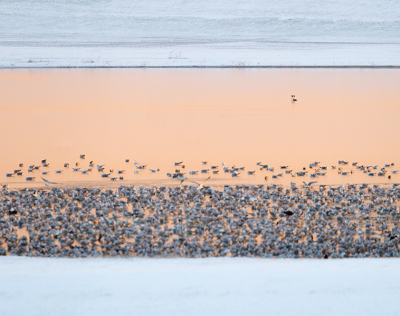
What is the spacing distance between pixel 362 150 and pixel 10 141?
7.07m

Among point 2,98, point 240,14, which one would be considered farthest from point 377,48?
point 2,98

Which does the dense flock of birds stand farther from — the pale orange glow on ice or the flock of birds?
the pale orange glow on ice

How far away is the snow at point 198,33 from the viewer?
27562 millimetres

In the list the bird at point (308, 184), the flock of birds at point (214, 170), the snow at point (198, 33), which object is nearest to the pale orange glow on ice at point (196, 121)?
the flock of birds at point (214, 170)

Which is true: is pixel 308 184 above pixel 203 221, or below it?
above

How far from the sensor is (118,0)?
51.2 m

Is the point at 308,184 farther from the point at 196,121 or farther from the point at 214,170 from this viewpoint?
the point at 196,121

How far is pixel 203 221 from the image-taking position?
21.0ft
